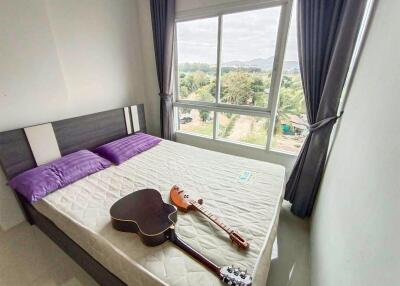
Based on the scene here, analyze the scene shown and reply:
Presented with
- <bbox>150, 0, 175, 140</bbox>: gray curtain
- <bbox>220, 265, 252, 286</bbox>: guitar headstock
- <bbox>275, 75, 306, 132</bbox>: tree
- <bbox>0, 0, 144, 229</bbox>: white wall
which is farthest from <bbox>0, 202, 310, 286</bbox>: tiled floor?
<bbox>150, 0, 175, 140</bbox>: gray curtain

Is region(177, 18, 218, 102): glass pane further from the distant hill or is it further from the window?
the distant hill

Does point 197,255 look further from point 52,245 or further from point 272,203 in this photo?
point 52,245

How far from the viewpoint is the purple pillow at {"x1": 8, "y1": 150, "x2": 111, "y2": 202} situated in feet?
5.10

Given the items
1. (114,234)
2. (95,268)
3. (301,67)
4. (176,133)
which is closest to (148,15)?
(176,133)

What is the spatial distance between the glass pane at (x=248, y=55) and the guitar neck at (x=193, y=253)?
6.13 feet

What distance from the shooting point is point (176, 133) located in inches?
124

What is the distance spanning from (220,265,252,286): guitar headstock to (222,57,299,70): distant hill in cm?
203

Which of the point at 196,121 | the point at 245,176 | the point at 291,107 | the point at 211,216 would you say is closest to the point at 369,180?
the point at 211,216

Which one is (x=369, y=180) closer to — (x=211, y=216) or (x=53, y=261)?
(x=211, y=216)

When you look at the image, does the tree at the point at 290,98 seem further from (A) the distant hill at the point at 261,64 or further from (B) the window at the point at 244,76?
(A) the distant hill at the point at 261,64

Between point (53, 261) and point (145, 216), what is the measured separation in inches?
41.8

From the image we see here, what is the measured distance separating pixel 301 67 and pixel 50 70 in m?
2.52

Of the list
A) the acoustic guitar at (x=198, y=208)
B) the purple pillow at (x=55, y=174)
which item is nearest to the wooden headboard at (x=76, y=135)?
the purple pillow at (x=55, y=174)

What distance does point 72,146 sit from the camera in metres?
2.12
